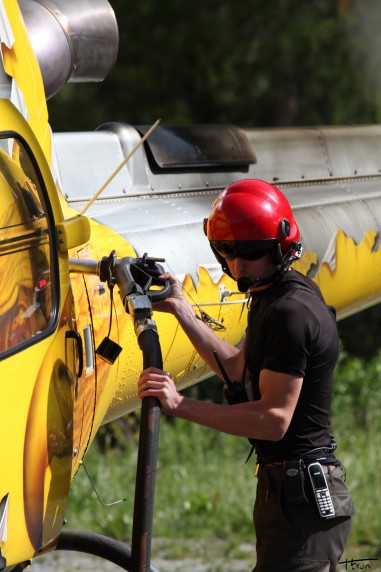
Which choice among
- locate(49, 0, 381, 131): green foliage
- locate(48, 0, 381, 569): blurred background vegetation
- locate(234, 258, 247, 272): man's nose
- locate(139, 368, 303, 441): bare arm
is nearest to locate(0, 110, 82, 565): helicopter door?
locate(139, 368, 303, 441): bare arm

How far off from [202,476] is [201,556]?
164 cm

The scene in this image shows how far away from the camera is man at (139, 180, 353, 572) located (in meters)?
2.88

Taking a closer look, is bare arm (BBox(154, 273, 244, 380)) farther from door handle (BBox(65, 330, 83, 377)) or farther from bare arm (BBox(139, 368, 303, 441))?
bare arm (BBox(139, 368, 303, 441))

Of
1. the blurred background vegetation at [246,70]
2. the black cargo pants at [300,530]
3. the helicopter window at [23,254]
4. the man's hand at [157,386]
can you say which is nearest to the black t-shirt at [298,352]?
the black cargo pants at [300,530]

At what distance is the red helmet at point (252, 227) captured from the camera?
9.80 ft

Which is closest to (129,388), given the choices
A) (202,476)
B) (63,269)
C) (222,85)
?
(63,269)

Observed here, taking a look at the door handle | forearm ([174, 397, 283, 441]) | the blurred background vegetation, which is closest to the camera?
forearm ([174, 397, 283, 441])

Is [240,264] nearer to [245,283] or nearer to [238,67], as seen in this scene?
[245,283]

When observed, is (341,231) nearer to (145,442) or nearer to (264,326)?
(264,326)

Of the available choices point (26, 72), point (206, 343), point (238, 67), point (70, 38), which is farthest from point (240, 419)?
point (238, 67)

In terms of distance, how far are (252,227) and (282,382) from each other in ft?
1.60

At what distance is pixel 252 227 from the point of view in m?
2.98

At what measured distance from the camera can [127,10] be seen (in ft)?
48.7

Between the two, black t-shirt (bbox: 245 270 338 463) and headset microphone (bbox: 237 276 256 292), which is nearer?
black t-shirt (bbox: 245 270 338 463)
